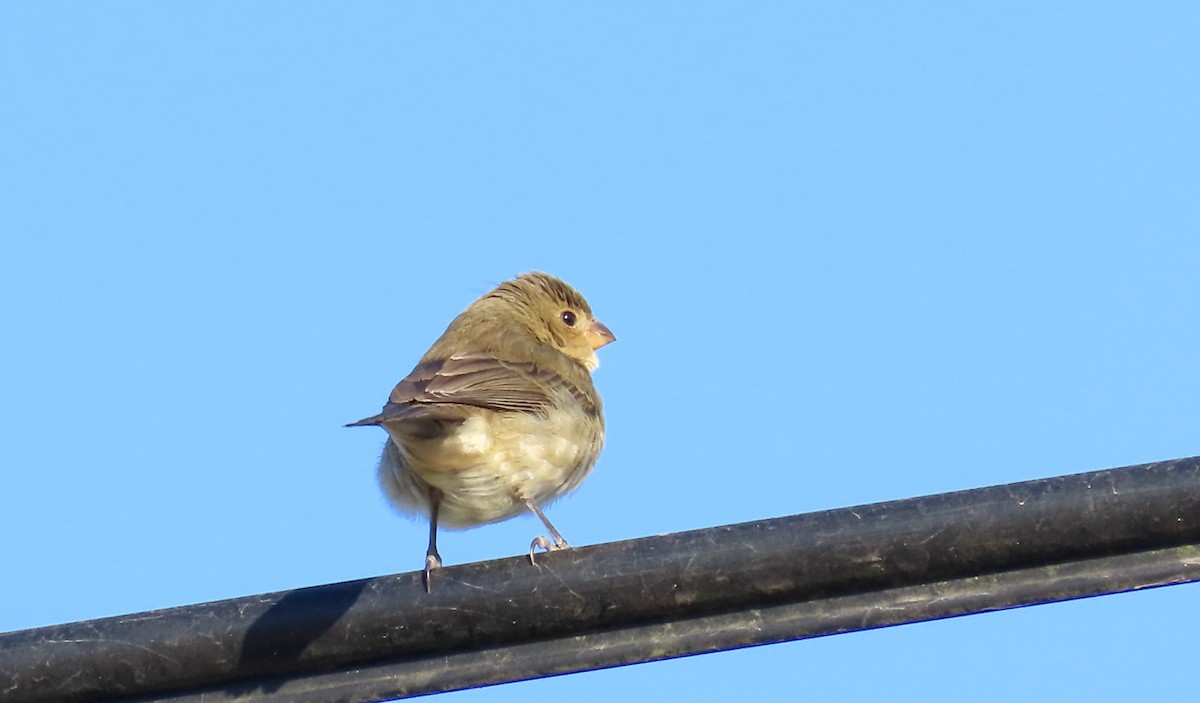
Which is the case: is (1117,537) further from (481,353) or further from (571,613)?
(481,353)

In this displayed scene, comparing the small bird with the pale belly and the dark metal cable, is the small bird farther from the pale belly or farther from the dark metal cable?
the dark metal cable

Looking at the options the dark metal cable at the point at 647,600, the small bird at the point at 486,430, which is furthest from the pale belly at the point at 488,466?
the dark metal cable at the point at 647,600

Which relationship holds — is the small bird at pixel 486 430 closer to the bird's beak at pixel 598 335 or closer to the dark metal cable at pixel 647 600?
the bird's beak at pixel 598 335

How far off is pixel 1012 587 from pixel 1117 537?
0.28 m

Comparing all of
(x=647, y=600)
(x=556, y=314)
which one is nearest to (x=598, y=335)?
(x=556, y=314)

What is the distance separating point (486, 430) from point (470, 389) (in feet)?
0.70

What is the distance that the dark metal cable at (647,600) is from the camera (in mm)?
3705

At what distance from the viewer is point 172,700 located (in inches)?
159

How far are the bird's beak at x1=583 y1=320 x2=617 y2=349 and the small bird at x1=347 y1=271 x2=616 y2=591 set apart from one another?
67 cm

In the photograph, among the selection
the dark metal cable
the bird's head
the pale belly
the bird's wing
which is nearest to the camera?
the dark metal cable

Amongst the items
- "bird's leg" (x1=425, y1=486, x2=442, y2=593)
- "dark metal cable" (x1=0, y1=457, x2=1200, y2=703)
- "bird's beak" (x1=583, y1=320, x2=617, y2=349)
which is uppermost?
"bird's beak" (x1=583, y1=320, x2=617, y2=349)

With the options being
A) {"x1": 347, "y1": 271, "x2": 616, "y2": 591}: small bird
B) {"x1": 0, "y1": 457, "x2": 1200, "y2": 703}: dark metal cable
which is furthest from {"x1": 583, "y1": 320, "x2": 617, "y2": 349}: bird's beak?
{"x1": 0, "y1": 457, "x2": 1200, "y2": 703}: dark metal cable

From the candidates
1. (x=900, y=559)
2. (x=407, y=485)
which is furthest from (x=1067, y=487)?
(x=407, y=485)

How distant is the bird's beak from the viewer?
8.88 m
